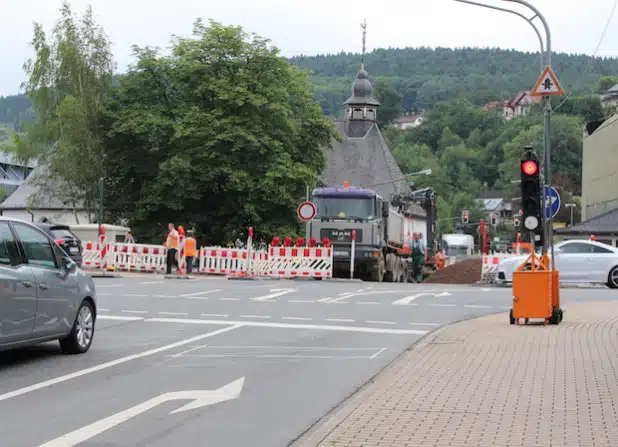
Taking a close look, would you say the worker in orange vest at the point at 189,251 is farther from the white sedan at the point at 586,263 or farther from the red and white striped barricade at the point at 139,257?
the white sedan at the point at 586,263

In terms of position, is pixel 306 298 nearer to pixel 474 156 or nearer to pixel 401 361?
pixel 401 361

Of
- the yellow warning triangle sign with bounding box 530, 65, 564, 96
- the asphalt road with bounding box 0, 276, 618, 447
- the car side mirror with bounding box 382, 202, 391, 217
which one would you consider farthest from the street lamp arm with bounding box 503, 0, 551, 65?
the car side mirror with bounding box 382, 202, 391, 217

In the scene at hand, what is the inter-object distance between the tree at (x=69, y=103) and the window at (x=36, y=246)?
46.4 metres

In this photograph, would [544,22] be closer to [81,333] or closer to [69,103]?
[81,333]

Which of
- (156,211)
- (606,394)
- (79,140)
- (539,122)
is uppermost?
(539,122)

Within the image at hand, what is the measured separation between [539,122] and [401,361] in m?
162

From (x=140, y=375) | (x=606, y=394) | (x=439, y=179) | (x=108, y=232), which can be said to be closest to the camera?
(x=606, y=394)

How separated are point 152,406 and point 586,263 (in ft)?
88.8

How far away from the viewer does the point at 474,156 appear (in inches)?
7279

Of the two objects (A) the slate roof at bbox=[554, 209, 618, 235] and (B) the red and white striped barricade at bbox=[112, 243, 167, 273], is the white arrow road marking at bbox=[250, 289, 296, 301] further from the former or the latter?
(A) the slate roof at bbox=[554, 209, 618, 235]

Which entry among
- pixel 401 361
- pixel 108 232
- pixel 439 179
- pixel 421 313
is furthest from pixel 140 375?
pixel 439 179

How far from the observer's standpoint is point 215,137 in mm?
51688

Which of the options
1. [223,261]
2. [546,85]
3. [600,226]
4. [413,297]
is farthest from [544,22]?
[600,226]

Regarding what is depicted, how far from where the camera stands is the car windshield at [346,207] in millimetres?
38688
